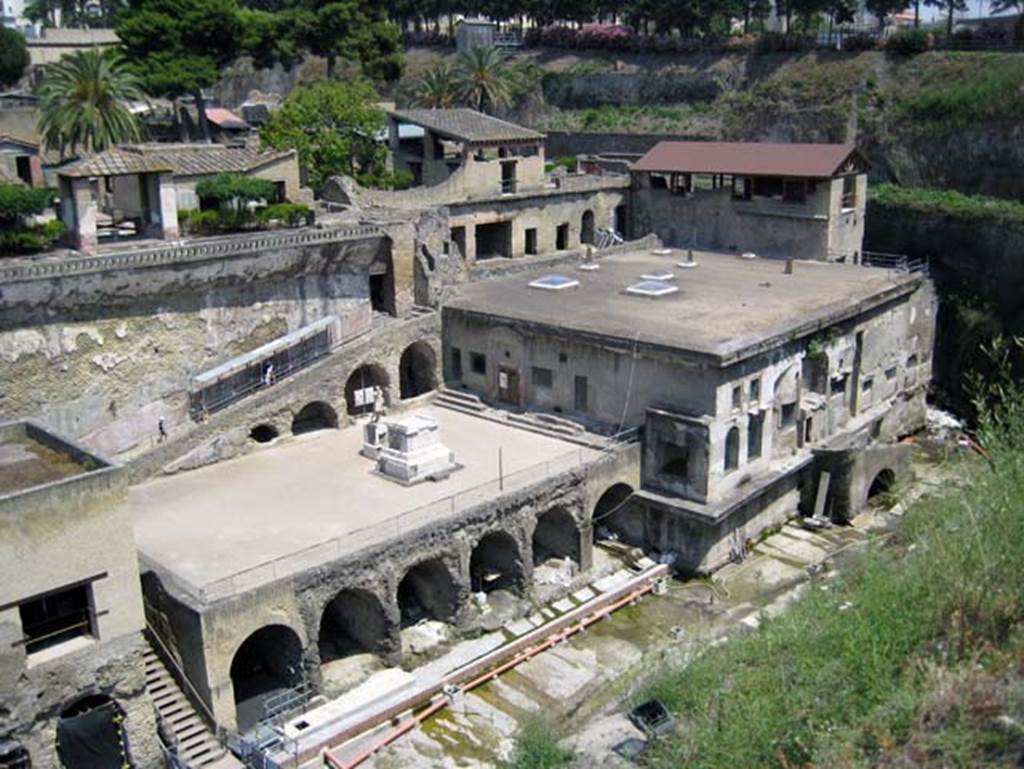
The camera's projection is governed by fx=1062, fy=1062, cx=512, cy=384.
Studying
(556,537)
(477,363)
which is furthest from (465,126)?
(556,537)

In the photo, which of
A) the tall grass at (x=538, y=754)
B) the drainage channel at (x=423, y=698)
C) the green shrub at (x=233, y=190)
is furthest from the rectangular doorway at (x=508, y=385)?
the tall grass at (x=538, y=754)

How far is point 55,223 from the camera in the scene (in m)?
34.2

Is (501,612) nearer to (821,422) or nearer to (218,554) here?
(218,554)

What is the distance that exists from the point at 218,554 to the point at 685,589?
45.8ft

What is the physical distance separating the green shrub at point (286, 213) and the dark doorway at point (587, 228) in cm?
1617

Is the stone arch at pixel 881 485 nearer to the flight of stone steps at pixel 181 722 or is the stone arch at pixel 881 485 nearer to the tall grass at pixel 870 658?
the tall grass at pixel 870 658

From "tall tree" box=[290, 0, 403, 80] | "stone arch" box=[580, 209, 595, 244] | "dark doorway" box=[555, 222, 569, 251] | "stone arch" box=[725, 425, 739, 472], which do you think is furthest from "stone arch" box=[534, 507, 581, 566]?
"tall tree" box=[290, 0, 403, 80]

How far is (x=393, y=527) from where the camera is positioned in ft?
90.1

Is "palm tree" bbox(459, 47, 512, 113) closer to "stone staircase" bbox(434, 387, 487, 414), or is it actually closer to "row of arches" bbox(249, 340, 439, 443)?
"row of arches" bbox(249, 340, 439, 443)

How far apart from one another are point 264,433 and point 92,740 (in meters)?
13.5

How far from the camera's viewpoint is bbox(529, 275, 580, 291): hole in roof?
40.5 m

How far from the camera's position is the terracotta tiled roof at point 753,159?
149 ft

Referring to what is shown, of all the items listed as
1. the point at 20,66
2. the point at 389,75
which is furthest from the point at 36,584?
the point at 20,66

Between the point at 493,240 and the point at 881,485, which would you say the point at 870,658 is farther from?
the point at 493,240
